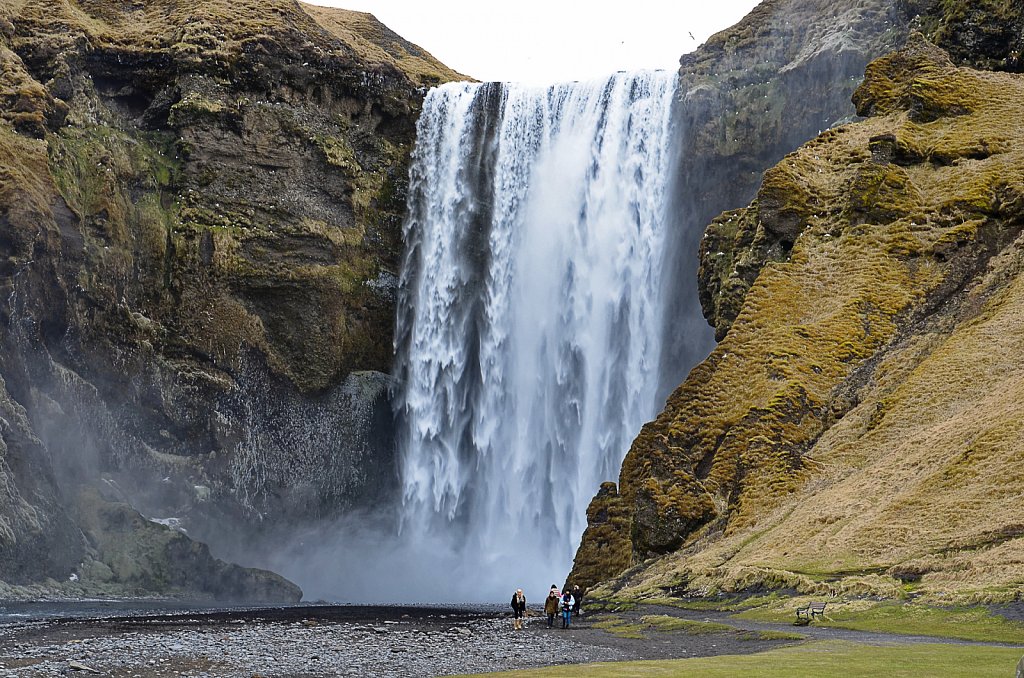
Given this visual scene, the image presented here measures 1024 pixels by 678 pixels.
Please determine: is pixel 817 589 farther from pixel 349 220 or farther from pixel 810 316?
pixel 349 220

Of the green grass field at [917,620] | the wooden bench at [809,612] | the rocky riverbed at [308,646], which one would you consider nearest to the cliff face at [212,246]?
the rocky riverbed at [308,646]

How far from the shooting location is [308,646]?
26.5 meters

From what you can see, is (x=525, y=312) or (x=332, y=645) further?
(x=525, y=312)

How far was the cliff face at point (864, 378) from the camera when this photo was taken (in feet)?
89.6

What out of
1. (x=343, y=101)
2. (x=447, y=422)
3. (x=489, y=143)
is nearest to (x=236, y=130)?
(x=343, y=101)

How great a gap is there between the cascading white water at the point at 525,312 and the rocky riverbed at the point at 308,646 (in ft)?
75.2

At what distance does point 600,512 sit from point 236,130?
37.6 metres

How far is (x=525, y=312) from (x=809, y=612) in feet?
134

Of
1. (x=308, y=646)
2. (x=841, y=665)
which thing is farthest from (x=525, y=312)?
(x=841, y=665)

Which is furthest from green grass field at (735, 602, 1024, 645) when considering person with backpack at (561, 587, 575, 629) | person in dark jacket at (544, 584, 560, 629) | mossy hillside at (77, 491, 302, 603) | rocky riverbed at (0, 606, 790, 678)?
mossy hillside at (77, 491, 302, 603)

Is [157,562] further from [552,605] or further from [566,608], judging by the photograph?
[566,608]

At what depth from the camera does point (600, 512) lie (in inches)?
1553

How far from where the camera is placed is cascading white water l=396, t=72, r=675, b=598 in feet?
193

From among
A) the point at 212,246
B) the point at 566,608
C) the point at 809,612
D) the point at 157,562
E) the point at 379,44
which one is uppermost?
the point at 379,44
